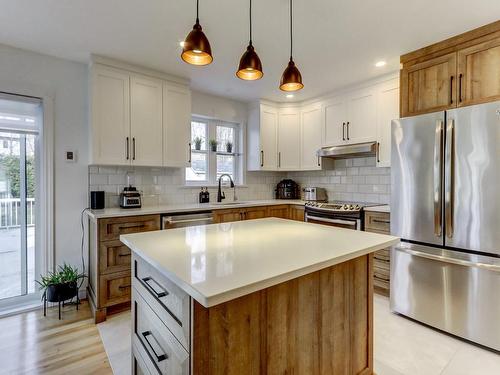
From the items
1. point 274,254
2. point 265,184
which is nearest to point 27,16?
point 274,254

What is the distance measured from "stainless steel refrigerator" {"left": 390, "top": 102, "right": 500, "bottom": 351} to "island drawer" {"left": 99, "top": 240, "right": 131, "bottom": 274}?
2530 millimetres

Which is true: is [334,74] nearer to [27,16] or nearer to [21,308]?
[27,16]

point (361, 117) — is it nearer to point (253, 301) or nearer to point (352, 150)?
point (352, 150)

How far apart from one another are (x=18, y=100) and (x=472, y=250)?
415 cm

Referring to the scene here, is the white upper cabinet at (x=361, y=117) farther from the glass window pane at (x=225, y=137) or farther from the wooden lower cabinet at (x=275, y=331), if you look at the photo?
the wooden lower cabinet at (x=275, y=331)

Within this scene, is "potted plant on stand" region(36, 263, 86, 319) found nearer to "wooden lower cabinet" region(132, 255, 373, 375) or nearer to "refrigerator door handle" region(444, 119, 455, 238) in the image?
"wooden lower cabinet" region(132, 255, 373, 375)

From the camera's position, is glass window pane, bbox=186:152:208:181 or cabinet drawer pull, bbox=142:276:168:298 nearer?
cabinet drawer pull, bbox=142:276:168:298

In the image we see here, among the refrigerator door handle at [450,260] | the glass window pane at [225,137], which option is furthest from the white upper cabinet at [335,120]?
the refrigerator door handle at [450,260]

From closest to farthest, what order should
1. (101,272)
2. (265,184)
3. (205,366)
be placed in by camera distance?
(205,366)
(101,272)
(265,184)

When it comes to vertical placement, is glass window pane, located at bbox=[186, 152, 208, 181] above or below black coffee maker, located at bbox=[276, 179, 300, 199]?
above

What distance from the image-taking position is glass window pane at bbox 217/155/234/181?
4.17 metres

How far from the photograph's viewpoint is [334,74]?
3.18m

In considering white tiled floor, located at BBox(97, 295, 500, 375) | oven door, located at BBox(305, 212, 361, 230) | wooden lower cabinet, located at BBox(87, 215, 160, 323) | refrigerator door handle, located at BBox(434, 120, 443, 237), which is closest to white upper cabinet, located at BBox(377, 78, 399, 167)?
oven door, located at BBox(305, 212, 361, 230)

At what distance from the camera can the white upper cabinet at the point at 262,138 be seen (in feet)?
13.5
